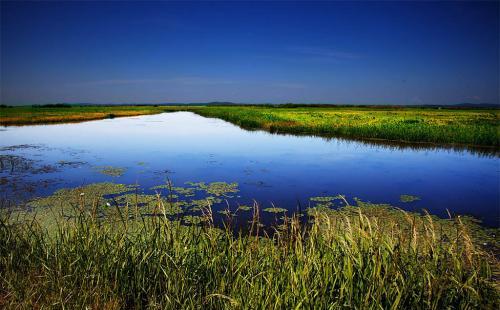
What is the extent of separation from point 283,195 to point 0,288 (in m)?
6.78

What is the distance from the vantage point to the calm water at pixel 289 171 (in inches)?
360

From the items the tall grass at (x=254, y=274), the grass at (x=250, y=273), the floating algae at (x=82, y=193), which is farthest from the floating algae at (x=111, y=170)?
the tall grass at (x=254, y=274)

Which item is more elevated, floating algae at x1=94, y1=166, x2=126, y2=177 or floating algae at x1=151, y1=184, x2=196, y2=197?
floating algae at x1=94, y1=166, x2=126, y2=177

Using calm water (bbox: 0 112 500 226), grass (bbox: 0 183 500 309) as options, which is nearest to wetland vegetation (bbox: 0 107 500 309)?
grass (bbox: 0 183 500 309)

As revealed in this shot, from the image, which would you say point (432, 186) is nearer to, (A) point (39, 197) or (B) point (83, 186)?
(B) point (83, 186)

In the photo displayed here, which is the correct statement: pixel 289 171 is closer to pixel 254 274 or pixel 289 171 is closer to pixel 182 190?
pixel 182 190

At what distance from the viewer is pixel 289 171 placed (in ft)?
40.5

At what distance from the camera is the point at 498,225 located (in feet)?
23.3

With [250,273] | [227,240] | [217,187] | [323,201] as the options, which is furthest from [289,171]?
[250,273]

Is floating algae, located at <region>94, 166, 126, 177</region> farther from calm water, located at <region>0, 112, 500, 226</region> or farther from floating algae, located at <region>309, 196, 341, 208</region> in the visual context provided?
floating algae, located at <region>309, 196, 341, 208</region>

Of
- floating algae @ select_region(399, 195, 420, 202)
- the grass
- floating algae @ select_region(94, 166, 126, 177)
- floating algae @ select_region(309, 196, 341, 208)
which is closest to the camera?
the grass

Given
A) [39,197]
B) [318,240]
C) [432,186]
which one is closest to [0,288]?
[318,240]

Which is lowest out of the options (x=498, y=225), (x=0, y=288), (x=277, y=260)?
(x=498, y=225)

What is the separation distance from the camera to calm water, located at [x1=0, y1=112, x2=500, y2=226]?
9.16m
